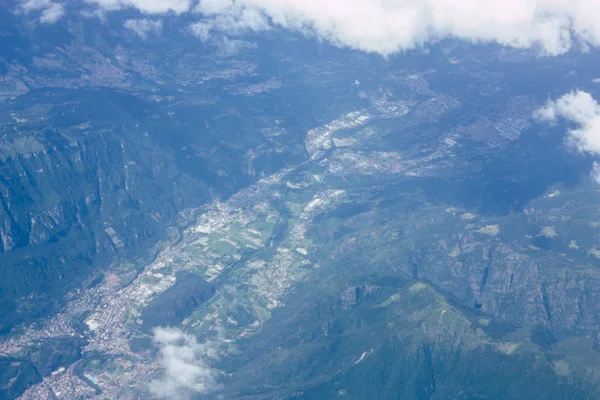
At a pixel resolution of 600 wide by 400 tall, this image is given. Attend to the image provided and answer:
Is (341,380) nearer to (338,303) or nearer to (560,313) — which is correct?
(338,303)

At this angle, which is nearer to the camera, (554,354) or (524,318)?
(554,354)

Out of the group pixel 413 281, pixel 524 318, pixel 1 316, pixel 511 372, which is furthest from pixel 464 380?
pixel 1 316

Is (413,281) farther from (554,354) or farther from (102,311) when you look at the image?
(102,311)

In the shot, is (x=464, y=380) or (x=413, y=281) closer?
(x=464, y=380)

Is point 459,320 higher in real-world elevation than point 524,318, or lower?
higher

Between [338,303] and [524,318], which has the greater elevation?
[338,303]

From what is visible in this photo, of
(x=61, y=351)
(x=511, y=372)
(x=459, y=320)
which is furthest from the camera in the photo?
(x=61, y=351)

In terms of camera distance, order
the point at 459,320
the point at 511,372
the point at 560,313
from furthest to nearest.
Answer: the point at 560,313, the point at 459,320, the point at 511,372

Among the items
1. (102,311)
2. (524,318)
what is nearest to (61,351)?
(102,311)

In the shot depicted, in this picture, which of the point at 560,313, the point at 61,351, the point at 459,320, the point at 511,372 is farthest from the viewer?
the point at 560,313
